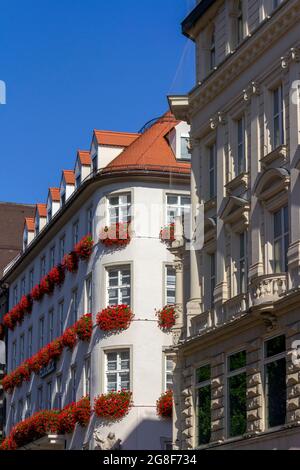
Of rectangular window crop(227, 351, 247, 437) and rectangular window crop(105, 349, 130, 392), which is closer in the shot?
rectangular window crop(227, 351, 247, 437)

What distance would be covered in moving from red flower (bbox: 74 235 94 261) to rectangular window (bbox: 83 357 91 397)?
15.2ft

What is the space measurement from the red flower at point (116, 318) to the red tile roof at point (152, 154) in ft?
20.8

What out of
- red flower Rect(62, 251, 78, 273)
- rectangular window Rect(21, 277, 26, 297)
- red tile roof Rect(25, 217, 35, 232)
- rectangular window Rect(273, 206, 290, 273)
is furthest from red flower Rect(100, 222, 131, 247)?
red tile roof Rect(25, 217, 35, 232)

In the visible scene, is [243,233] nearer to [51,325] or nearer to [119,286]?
[119,286]

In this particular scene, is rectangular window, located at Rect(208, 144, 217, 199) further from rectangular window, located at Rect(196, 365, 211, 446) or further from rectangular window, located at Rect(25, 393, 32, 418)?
rectangular window, located at Rect(25, 393, 32, 418)

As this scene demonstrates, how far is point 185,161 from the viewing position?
55562mm

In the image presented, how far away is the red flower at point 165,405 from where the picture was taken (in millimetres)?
50000

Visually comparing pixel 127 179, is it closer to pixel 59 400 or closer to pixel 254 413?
pixel 59 400

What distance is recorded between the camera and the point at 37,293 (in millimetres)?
65375

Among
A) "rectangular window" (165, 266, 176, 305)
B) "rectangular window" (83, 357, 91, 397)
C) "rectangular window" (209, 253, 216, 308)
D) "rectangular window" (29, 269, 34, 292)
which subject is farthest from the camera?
"rectangular window" (29, 269, 34, 292)

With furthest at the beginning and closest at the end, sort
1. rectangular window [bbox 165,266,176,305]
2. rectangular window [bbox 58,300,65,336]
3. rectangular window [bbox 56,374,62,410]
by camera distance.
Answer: rectangular window [bbox 58,300,65,336]
rectangular window [bbox 56,374,62,410]
rectangular window [bbox 165,266,176,305]

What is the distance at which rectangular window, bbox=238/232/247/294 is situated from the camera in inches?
1473

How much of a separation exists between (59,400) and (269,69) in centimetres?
2688

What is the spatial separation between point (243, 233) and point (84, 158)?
2390cm
